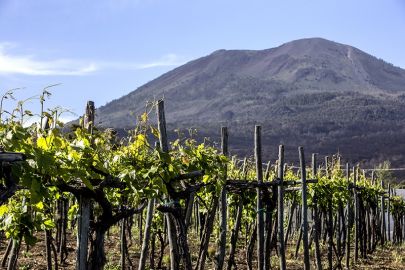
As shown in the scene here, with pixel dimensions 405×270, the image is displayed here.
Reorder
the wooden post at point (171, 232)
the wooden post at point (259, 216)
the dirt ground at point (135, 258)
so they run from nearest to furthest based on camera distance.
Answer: the wooden post at point (171, 232), the wooden post at point (259, 216), the dirt ground at point (135, 258)

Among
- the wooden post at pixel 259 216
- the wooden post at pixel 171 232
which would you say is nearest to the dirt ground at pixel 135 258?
the wooden post at pixel 259 216

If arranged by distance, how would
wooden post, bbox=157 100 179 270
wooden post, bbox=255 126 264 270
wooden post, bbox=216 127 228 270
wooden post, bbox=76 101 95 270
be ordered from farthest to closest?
wooden post, bbox=255 126 264 270 < wooden post, bbox=216 127 228 270 < wooden post, bbox=157 100 179 270 < wooden post, bbox=76 101 95 270

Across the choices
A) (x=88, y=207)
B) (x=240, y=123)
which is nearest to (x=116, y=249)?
(x=88, y=207)

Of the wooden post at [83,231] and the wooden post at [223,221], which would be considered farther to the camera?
the wooden post at [223,221]

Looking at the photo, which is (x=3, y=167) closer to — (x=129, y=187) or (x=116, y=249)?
(x=129, y=187)

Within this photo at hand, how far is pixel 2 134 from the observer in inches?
131

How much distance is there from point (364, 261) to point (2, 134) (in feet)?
37.3

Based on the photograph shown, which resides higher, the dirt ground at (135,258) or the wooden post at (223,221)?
the wooden post at (223,221)

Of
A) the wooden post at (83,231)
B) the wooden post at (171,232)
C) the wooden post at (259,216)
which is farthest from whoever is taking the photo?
the wooden post at (259,216)

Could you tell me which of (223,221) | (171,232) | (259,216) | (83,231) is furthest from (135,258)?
(83,231)

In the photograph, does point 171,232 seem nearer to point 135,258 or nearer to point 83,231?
point 83,231

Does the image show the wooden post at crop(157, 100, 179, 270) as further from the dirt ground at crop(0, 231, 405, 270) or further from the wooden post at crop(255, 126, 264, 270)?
the dirt ground at crop(0, 231, 405, 270)

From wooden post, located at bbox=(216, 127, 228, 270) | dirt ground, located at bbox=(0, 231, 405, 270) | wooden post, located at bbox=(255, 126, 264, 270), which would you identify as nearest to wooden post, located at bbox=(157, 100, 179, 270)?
wooden post, located at bbox=(216, 127, 228, 270)

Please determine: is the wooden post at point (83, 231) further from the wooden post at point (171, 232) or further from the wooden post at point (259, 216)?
the wooden post at point (259, 216)
